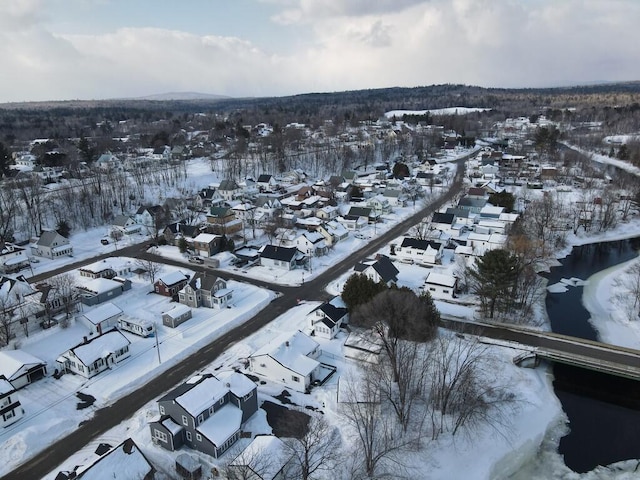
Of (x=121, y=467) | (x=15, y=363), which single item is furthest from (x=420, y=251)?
(x=15, y=363)

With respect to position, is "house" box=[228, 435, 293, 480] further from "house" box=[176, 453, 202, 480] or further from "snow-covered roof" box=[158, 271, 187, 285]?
"snow-covered roof" box=[158, 271, 187, 285]

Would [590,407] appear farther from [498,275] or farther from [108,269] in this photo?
[108,269]

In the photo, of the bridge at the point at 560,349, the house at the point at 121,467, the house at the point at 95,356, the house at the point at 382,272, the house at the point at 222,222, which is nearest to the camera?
the house at the point at 121,467

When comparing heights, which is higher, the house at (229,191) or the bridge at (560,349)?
the house at (229,191)

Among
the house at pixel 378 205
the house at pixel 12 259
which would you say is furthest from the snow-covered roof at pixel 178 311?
the house at pixel 378 205

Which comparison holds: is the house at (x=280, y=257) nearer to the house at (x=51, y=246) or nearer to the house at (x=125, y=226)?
the house at (x=125, y=226)

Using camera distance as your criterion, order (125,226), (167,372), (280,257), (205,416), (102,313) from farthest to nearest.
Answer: (125,226), (280,257), (102,313), (167,372), (205,416)

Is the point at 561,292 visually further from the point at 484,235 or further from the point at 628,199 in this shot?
the point at 628,199
